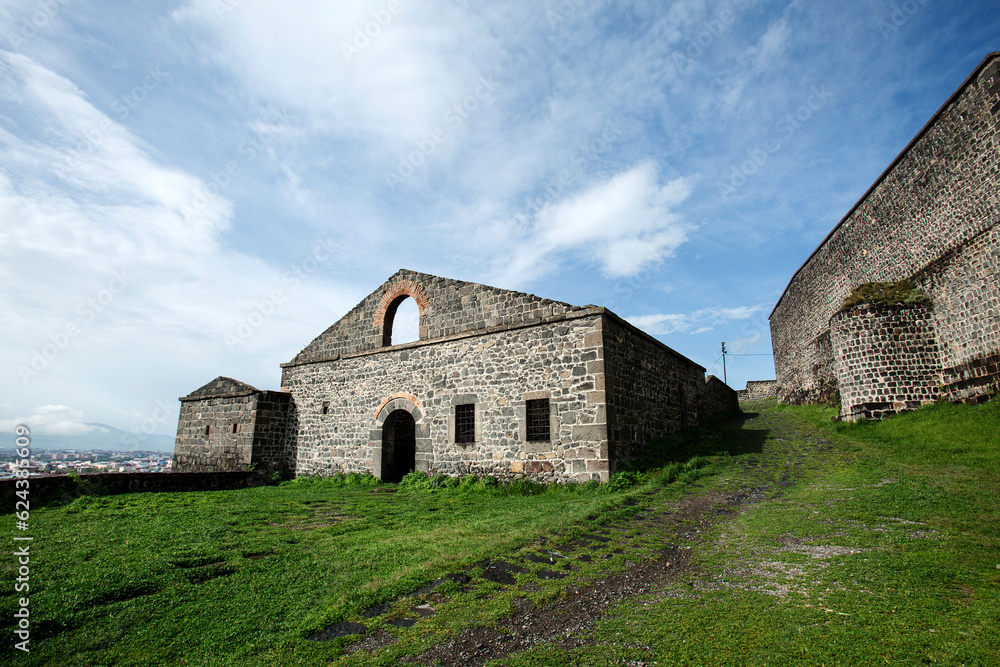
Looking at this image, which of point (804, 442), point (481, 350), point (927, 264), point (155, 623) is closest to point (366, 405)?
point (481, 350)

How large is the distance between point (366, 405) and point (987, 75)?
1991 centimetres

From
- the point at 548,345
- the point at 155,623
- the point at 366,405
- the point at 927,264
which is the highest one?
the point at 927,264

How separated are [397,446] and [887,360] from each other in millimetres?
15604

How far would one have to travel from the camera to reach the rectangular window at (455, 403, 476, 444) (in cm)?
1270

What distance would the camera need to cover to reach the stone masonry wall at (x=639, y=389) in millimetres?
11078

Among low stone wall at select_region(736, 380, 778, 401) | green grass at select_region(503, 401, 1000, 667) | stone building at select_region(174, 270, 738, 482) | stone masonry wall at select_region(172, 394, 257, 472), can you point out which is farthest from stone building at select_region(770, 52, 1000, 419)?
low stone wall at select_region(736, 380, 778, 401)

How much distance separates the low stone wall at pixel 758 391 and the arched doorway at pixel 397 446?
33.5 m

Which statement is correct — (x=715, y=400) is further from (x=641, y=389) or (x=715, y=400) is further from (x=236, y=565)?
(x=236, y=565)

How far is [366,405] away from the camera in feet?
50.0

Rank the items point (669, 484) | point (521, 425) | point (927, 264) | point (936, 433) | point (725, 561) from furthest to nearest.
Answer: point (927, 264)
point (521, 425)
point (936, 433)
point (669, 484)
point (725, 561)

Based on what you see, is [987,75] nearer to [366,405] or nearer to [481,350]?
[481,350]

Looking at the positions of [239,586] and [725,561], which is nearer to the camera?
[239,586]

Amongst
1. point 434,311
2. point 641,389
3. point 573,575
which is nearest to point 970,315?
point 641,389

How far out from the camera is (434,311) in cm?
Result: 1439
